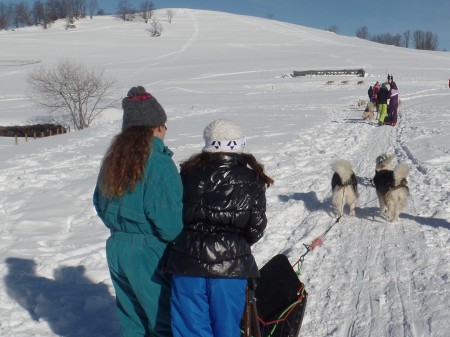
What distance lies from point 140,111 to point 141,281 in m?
0.88

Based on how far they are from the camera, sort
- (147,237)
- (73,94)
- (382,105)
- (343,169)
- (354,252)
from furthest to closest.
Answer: (73,94) < (382,105) < (343,169) < (354,252) < (147,237)

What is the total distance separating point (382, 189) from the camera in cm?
696

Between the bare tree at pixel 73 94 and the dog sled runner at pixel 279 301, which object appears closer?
the dog sled runner at pixel 279 301

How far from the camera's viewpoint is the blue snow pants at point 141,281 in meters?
2.75

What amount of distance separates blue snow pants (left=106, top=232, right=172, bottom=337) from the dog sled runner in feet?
2.63

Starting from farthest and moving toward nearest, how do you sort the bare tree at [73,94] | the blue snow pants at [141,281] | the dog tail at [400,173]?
the bare tree at [73,94] < the dog tail at [400,173] < the blue snow pants at [141,281]

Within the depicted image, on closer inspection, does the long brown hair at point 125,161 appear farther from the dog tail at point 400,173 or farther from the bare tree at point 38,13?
the bare tree at point 38,13

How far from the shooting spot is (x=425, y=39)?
387 feet

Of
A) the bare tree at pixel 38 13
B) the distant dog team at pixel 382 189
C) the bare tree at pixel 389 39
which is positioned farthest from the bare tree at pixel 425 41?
the distant dog team at pixel 382 189

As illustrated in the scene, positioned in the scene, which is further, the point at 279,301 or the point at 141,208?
the point at 279,301

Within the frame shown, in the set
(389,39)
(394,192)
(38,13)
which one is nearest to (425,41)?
(389,39)

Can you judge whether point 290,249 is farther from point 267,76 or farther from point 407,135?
point 267,76

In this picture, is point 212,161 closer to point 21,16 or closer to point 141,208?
point 141,208

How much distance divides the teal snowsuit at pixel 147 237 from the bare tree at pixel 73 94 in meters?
32.7
